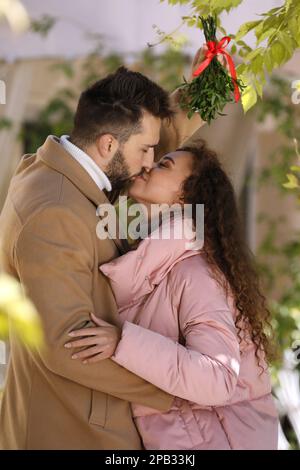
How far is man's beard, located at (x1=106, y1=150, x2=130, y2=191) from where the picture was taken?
2.51 m

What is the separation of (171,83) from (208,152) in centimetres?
341

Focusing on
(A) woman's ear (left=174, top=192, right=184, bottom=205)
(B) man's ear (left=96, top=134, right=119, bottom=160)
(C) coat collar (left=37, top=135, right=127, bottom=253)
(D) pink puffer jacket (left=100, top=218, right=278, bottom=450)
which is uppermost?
(B) man's ear (left=96, top=134, right=119, bottom=160)

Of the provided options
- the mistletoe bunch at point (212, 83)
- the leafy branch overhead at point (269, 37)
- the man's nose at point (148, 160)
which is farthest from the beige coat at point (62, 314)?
the leafy branch overhead at point (269, 37)

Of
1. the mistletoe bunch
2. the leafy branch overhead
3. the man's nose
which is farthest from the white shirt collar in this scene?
the leafy branch overhead

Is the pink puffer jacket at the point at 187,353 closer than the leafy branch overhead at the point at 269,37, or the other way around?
the pink puffer jacket at the point at 187,353

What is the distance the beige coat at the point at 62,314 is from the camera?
7.23ft

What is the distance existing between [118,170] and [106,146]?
9 centimetres

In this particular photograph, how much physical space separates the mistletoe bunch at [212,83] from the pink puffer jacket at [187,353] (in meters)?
0.46

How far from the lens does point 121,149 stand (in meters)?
2.53

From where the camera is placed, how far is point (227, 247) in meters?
2.51

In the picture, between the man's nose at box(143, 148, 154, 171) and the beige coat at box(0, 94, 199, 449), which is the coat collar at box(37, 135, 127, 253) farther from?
the man's nose at box(143, 148, 154, 171)

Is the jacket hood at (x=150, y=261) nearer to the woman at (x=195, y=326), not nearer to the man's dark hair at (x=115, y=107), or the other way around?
the woman at (x=195, y=326)

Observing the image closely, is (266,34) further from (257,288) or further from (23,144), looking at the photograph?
(23,144)

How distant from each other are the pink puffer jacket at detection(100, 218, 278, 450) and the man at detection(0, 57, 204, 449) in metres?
0.07
